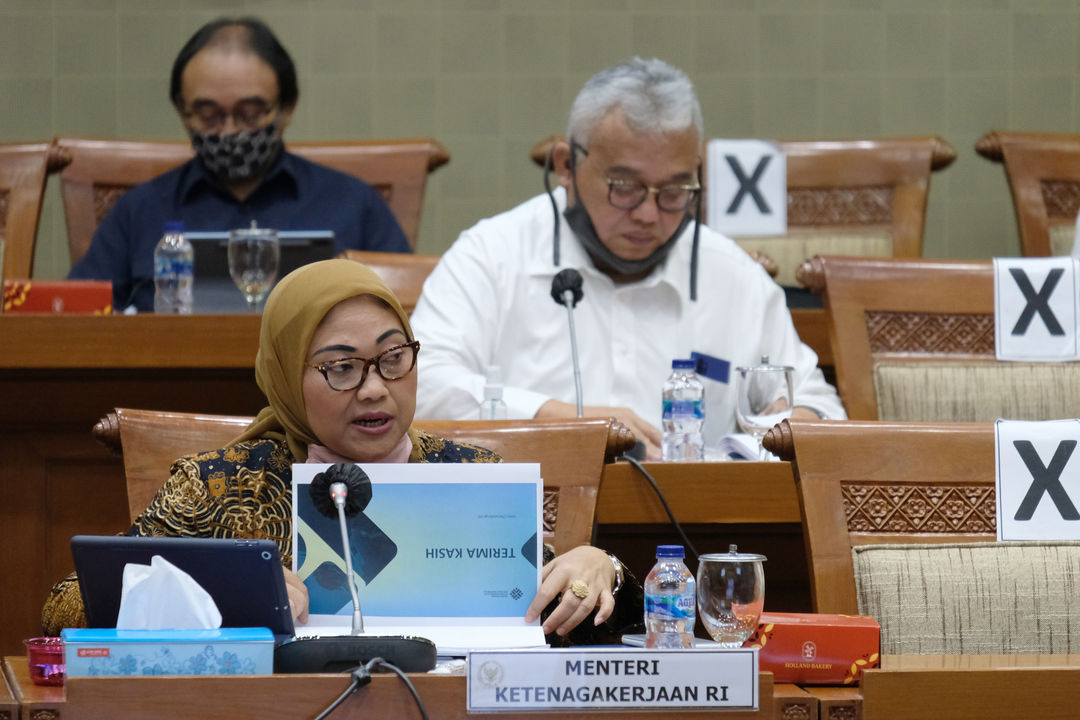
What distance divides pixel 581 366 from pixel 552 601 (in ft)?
4.44

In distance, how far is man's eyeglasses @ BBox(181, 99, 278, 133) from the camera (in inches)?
147

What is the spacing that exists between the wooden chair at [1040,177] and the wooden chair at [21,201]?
2.49 metres

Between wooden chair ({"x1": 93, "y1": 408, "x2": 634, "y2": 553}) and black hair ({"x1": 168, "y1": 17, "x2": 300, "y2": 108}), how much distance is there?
1.92 metres

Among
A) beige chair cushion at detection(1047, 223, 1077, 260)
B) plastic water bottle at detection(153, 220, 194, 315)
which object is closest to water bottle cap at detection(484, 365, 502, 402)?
plastic water bottle at detection(153, 220, 194, 315)

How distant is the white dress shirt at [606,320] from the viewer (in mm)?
3008

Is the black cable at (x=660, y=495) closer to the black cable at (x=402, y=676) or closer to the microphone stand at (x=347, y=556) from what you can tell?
the microphone stand at (x=347, y=556)

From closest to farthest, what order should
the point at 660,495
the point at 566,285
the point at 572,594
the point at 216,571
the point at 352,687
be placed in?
the point at 352,687 → the point at 216,571 → the point at 572,594 → the point at 660,495 → the point at 566,285

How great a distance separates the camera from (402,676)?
1297 millimetres

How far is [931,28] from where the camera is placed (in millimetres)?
4828

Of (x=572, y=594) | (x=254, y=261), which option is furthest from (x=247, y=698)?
(x=254, y=261)

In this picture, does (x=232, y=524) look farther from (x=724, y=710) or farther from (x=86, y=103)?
(x=86, y=103)

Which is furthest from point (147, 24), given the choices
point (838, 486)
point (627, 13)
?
Answer: point (838, 486)

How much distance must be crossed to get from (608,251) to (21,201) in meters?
1.54

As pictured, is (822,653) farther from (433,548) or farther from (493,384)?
(493,384)
